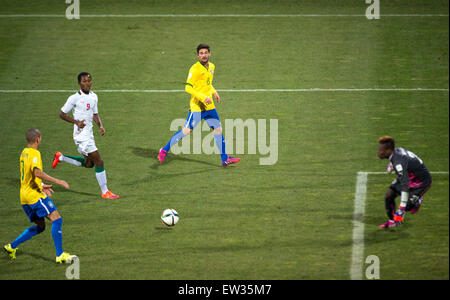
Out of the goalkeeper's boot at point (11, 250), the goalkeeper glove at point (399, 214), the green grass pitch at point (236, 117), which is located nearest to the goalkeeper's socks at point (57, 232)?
the green grass pitch at point (236, 117)

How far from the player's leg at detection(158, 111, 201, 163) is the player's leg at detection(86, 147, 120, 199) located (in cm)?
185

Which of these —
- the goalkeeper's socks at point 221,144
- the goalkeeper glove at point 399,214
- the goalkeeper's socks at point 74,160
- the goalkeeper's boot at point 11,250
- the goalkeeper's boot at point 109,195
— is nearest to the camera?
the goalkeeper's boot at point 11,250

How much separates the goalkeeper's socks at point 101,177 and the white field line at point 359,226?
4507 millimetres

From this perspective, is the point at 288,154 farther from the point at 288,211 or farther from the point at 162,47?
the point at 162,47

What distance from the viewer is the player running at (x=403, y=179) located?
10547 millimetres

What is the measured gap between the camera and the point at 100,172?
1231 cm

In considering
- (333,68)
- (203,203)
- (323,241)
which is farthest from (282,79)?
(323,241)

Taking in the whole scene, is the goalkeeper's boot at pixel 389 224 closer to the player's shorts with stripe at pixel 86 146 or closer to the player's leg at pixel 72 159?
the player's shorts with stripe at pixel 86 146

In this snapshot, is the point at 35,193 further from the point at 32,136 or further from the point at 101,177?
the point at 101,177

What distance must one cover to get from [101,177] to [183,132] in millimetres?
2187

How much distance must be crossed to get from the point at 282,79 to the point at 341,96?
2027 millimetres

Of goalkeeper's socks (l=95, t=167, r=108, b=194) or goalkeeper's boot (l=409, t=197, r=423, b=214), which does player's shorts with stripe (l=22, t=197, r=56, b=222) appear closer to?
goalkeeper's socks (l=95, t=167, r=108, b=194)

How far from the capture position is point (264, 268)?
398 inches

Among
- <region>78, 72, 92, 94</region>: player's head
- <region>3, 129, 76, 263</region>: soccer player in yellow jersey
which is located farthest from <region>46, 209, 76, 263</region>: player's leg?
<region>78, 72, 92, 94</region>: player's head
